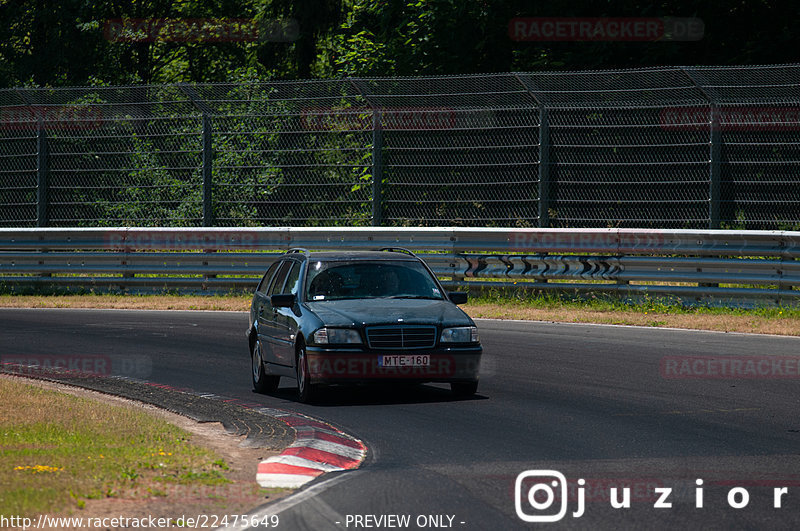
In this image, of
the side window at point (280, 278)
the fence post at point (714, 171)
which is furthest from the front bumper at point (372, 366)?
the fence post at point (714, 171)

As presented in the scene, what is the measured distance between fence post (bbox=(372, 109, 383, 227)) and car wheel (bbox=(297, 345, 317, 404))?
11.3 meters

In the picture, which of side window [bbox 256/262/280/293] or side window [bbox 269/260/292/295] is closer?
side window [bbox 269/260/292/295]

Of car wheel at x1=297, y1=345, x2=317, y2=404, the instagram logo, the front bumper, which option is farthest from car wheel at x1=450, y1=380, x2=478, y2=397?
the instagram logo

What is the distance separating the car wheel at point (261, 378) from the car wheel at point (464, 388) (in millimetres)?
1908

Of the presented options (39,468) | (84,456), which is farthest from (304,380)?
(39,468)

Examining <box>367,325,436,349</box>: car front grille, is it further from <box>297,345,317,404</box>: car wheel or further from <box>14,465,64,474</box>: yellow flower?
<box>14,465,64,474</box>: yellow flower

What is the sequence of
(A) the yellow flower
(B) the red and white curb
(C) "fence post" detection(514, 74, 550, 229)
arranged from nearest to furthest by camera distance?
(A) the yellow flower < (B) the red and white curb < (C) "fence post" detection(514, 74, 550, 229)

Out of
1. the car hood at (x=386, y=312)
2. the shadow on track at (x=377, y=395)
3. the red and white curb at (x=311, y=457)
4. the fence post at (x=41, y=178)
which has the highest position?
the fence post at (x=41, y=178)

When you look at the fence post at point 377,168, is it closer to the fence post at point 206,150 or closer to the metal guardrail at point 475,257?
the metal guardrail at point 475,257

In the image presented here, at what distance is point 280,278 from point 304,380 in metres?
2.09

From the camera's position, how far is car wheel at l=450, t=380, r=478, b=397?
11.7 m

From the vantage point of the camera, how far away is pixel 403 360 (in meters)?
11.3

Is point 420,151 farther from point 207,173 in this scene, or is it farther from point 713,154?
point 713,154

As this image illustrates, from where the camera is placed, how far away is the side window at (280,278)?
13.3m
